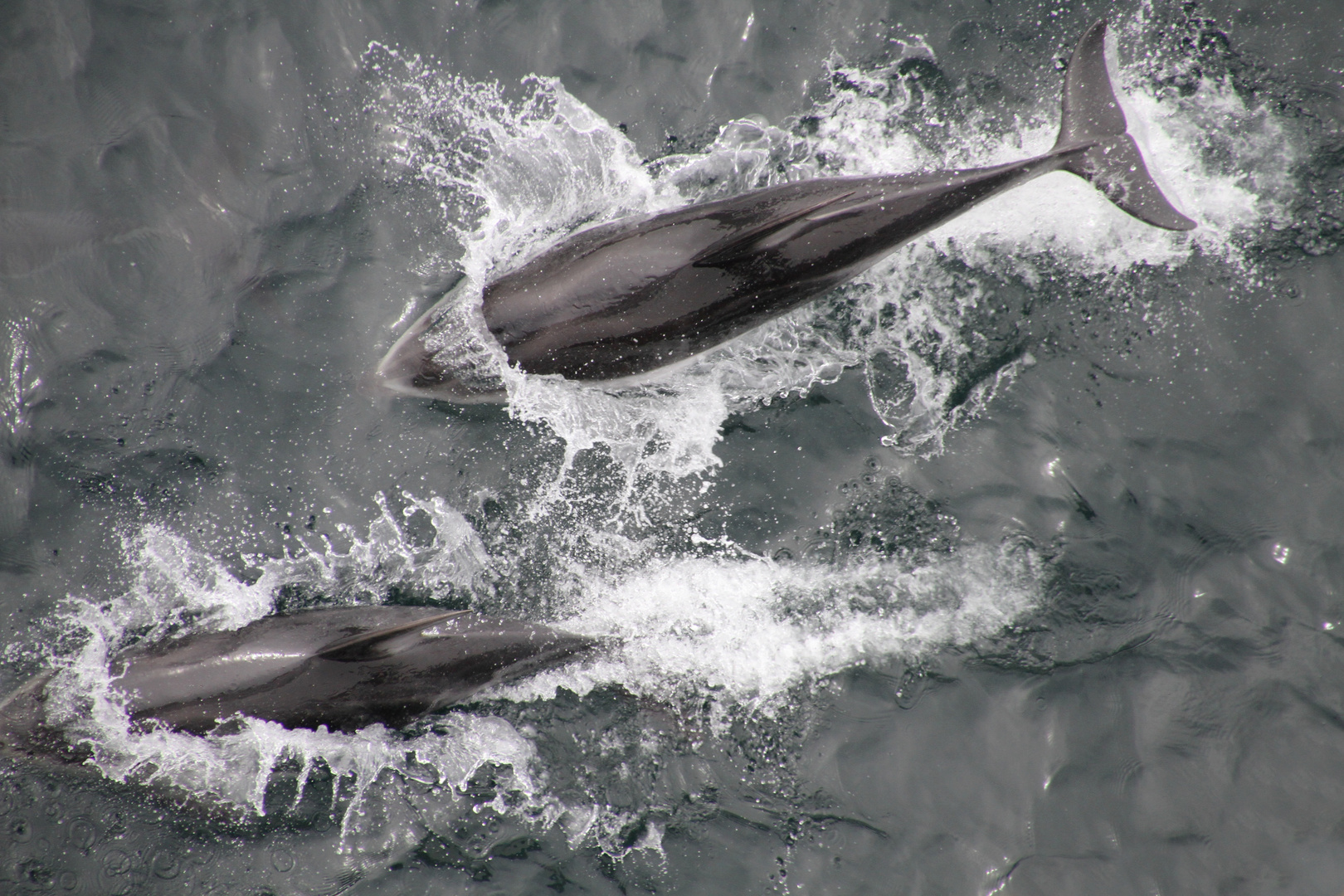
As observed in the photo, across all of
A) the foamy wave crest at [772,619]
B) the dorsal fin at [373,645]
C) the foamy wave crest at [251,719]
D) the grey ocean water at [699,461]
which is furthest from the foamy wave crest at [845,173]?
the dorsal fin at [373,645]

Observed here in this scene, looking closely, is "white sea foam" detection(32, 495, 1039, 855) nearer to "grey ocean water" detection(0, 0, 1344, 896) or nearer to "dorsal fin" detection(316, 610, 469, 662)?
"grey ocean water" detection(0, 0, 1344, 896)

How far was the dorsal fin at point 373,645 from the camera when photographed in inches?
189

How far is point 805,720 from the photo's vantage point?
17.9ft

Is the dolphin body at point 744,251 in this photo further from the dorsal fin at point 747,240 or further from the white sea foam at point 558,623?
the white sea foam at point 558,623

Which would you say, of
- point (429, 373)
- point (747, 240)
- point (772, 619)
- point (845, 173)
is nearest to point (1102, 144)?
point (845, 173)

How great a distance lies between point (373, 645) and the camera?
4.84m

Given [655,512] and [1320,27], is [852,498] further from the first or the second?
[1320,27]

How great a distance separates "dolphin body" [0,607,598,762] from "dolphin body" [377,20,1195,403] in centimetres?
173

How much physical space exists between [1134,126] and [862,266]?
2.24 m

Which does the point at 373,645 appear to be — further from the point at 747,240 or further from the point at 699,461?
the point at 747,240

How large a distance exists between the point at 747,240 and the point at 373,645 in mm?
3154

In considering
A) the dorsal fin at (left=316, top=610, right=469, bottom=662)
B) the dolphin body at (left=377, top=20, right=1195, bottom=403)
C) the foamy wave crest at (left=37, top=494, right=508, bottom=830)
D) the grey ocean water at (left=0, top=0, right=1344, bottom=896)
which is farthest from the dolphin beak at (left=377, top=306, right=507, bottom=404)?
the dorsal fin at (left=316, top=610, right=469, bottom=662)

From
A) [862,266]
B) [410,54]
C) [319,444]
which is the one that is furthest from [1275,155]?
[319,444]

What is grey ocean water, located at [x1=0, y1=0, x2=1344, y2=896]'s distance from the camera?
5.32 m
